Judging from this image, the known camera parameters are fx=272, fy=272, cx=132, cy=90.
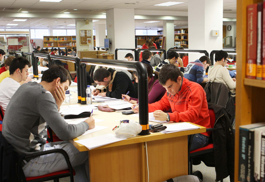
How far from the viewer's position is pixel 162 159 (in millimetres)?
1846

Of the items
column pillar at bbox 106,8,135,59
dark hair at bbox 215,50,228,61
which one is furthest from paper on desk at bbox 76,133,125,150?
column pillar at bbox 106,8,135,59

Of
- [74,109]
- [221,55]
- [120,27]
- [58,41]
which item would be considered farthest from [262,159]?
[58,41]

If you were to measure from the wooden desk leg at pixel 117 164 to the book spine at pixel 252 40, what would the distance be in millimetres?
984

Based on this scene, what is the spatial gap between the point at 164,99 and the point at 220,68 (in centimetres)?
172

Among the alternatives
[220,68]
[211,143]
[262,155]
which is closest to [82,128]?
[211,143]

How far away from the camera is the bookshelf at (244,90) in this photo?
96cm

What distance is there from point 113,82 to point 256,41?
2.77m

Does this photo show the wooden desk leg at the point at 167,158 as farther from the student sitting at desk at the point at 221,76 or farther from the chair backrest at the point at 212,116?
the student sitting at desk at the point at 221,76

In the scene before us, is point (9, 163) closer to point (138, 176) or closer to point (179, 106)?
point (138, 176)

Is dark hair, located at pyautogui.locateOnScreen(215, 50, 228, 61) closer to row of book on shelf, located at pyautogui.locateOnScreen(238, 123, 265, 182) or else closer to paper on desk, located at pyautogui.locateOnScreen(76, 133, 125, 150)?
paper on desk, located at pyautogui.locateOnScreen(76, 133, 125, 150)

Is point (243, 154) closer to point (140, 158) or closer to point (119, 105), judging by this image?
point (140, 158)

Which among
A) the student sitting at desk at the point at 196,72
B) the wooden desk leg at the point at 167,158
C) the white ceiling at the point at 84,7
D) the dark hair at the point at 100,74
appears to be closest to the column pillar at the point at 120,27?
the white ceiling at the point at 84,7

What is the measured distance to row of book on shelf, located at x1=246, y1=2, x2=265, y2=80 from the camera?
91 cm

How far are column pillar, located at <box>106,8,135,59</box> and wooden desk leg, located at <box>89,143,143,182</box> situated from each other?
30.0 feet
